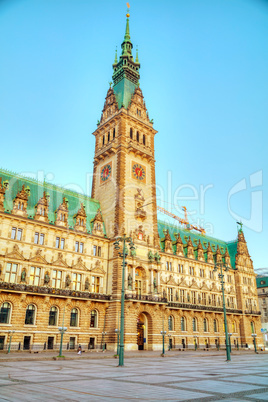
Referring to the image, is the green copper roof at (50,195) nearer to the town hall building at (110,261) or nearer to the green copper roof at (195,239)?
the town hall building at (110,261)

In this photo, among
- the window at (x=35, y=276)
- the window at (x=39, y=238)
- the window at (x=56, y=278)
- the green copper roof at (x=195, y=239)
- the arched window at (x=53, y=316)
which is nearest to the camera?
the window at (x=35, y=276)

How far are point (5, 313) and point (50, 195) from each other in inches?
789

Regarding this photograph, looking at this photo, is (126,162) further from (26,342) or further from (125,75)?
(26,342)

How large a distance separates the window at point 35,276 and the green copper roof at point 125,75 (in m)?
36.2

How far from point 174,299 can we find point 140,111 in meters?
38.0

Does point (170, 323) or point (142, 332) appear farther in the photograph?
point (170, 323)

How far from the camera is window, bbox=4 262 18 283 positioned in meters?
42.9

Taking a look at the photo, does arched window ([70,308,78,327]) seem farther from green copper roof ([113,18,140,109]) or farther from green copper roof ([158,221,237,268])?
green copper roof ([113,18,140,109])

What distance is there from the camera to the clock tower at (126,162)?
190 ft

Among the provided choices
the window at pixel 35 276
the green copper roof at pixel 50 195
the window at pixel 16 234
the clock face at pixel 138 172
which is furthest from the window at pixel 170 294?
the window at pixel 16 234

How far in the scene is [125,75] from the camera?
70125 millimetres

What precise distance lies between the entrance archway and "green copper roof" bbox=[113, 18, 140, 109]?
39.8 metres

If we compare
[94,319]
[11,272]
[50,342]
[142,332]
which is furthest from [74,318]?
[142,332]

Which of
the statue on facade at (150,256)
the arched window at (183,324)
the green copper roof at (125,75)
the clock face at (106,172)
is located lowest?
the arched window at (183,324)
